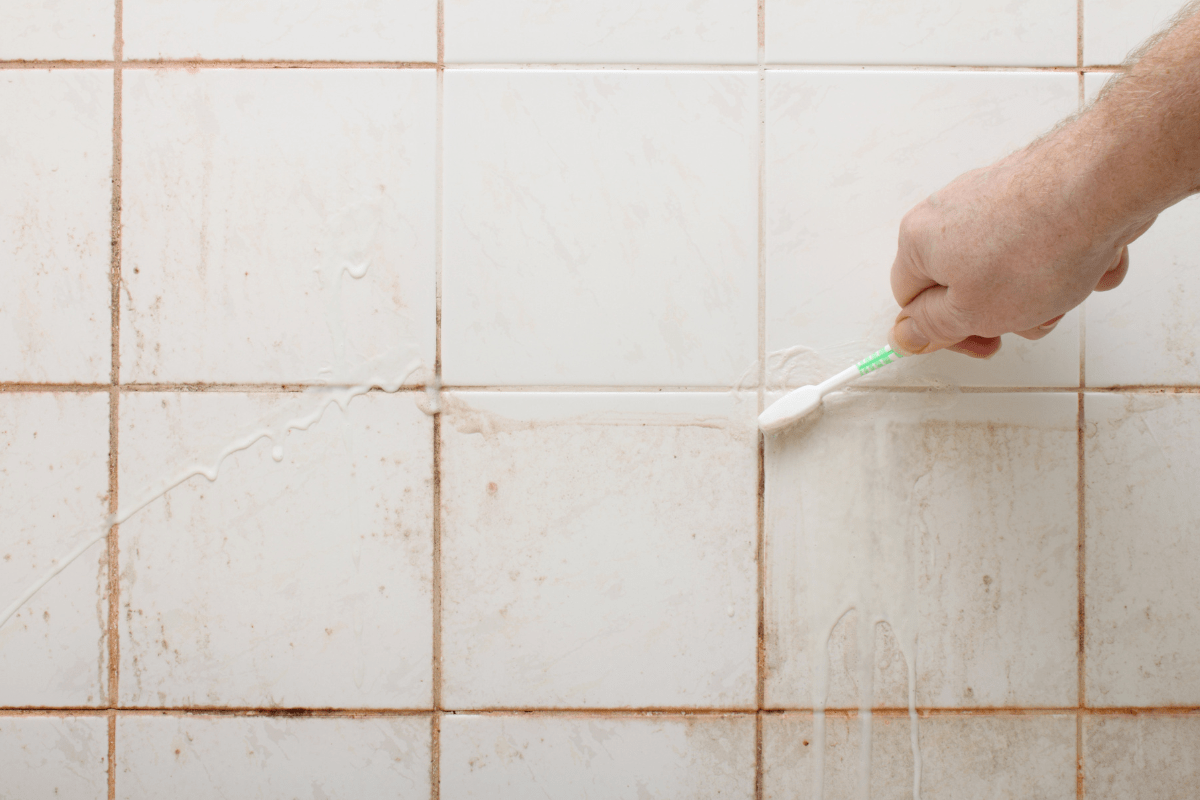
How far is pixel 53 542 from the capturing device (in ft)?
2.36

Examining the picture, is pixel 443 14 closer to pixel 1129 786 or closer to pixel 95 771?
pixel 95 771

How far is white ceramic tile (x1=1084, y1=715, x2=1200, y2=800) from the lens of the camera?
0.72 meters

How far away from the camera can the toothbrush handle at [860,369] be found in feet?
2.25

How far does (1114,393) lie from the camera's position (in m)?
0.73

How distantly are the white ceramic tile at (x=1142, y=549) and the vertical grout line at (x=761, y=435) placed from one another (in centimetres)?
36

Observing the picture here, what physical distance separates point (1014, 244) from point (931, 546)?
1.12ft

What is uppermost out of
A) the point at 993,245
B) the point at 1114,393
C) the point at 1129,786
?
the point at 993,245

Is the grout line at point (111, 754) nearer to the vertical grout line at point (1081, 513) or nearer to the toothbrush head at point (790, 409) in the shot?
the toothbrush head at point (790, 409)

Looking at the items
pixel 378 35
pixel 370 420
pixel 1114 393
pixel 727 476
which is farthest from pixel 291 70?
pixel 1114 393

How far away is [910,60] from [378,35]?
0.58 metres

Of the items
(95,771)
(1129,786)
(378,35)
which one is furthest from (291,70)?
(1129,786)

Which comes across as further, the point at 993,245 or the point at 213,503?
the point at 213,503

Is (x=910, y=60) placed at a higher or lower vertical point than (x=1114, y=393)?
higher

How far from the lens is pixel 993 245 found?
545mm
